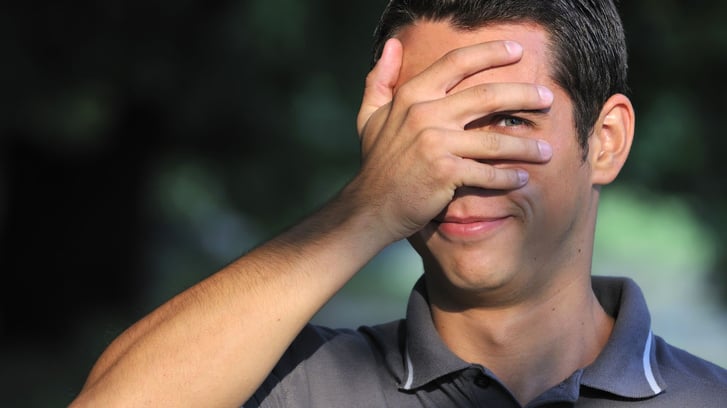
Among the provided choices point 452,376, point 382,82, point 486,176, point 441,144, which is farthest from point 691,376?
point 382,82

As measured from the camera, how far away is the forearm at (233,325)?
2.13 meters

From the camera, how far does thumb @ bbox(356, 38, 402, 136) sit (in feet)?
7.98

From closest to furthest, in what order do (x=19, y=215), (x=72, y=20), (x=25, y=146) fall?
(x=72, y=20) < (x=25, y=146) < (x=19, y=215)

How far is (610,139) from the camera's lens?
103 inches

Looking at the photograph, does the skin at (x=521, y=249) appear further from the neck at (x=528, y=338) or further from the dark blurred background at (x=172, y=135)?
the dark blurred background at (x=172, y=135)

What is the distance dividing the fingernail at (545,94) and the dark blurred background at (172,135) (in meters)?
3.95

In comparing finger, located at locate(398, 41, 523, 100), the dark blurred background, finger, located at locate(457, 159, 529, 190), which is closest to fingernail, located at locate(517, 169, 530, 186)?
finger, located at locate(457, 159, 529, 190)

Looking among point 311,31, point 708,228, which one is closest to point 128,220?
point 311,31

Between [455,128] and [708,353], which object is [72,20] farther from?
[708,353]

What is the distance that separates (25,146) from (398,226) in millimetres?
4681

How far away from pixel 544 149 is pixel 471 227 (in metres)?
0.21

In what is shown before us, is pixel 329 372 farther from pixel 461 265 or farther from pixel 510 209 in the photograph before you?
pixel 510 209

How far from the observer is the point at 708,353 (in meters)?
9.85

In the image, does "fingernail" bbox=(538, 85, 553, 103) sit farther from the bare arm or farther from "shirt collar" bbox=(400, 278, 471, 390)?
"shirt collar" bbox=(400, 278, 471, 390)
